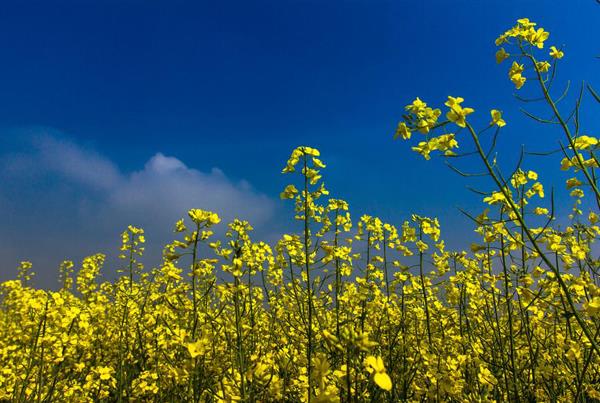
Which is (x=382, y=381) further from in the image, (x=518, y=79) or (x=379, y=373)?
(x=518, y=79)

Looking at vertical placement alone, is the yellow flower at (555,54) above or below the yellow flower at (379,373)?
above

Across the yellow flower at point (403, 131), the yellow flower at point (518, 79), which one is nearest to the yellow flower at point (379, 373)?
the yellow flower at point (403, 131)

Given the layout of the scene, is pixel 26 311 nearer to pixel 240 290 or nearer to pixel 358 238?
pixel 240 290

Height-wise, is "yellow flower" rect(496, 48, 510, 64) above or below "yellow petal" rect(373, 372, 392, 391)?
above

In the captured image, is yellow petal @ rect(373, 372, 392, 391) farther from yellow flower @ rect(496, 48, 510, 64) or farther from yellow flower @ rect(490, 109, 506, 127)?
yellow flower @ rect(496, 48, 510, 64)

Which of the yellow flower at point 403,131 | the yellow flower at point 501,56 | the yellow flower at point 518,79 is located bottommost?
the yellow flower at point 403,131

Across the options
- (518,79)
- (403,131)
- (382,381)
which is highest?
(518,79)

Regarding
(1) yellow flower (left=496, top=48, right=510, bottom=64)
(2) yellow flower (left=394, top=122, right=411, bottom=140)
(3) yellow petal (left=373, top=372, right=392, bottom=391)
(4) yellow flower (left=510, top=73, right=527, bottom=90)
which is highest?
(1) yellow flower (left=496, top=48, right=510, bottom=64)

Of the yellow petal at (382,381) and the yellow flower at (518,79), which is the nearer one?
the yellow petal at (382,381)

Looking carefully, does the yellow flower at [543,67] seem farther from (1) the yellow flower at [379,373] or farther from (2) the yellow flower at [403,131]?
(1) the yellow flower at [379,373]

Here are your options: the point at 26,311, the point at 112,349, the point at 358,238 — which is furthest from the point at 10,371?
the point at 358,238

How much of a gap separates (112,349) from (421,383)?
13.7 feet

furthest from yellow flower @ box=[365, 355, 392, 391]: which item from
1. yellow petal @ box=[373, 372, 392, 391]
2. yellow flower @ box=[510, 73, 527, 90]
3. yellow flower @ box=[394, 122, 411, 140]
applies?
yellow flower @ box=[510, 73, 527, 90]

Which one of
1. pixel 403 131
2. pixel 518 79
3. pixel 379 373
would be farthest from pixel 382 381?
pixel 518 79
